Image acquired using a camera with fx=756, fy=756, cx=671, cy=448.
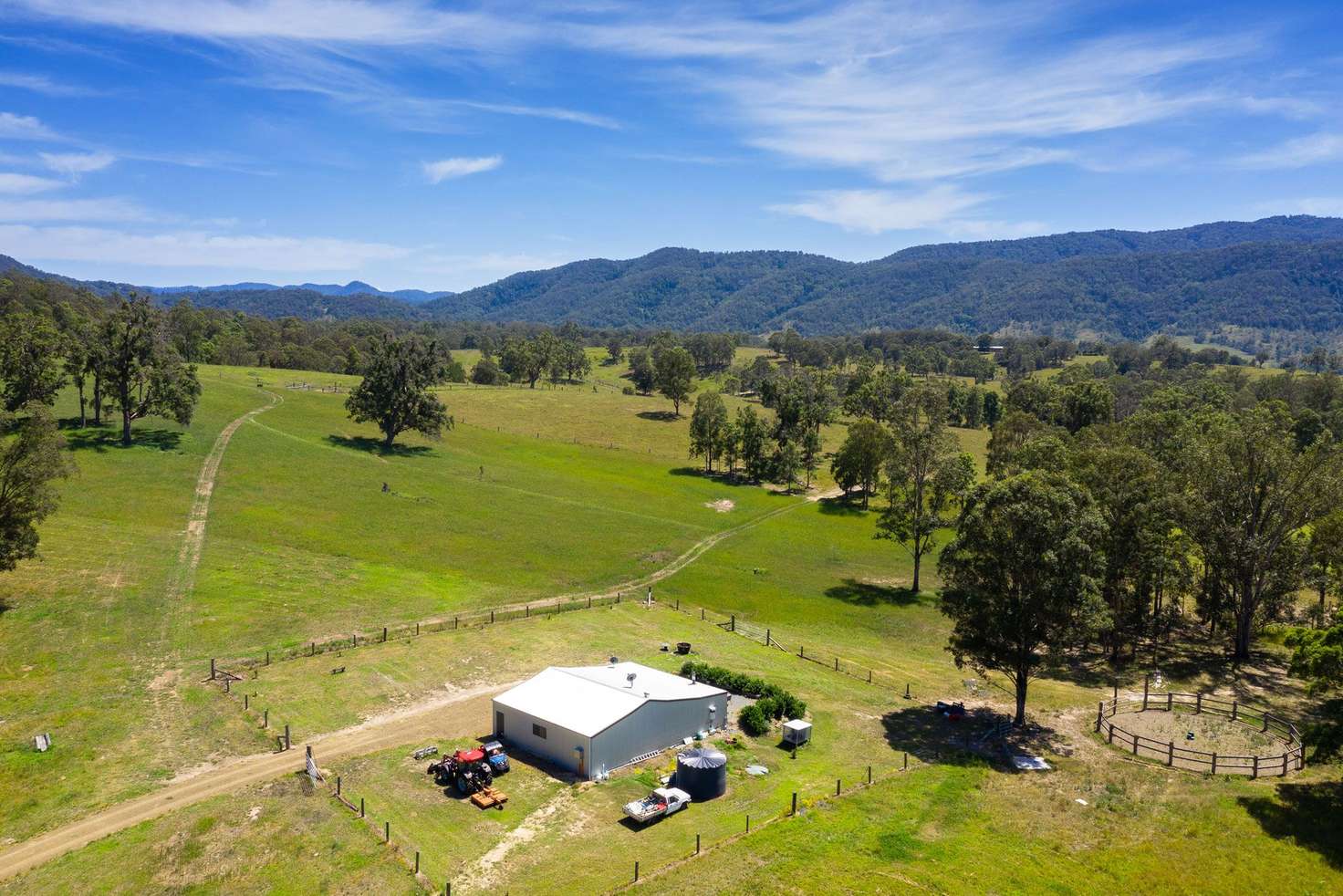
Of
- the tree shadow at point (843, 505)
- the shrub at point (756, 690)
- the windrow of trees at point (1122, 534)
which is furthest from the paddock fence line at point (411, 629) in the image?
the tree shadow at point (843, 505)

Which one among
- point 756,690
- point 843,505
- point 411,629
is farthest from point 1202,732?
point 843,505

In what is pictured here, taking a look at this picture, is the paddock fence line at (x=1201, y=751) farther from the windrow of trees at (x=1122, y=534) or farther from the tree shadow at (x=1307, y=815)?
the windrow of trees at (x=1122, y=534)

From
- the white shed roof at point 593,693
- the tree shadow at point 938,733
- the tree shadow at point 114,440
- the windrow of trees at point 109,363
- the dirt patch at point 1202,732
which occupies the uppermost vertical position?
the windrow of trees at point 109,363

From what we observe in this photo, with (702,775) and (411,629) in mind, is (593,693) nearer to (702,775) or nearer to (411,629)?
(702,775)

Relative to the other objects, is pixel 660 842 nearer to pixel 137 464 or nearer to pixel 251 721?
pixel 251 721

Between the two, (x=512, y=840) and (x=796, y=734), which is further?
(x=796, y=734)

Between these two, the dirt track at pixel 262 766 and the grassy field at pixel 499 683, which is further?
the grassy field at pixel 499 683
